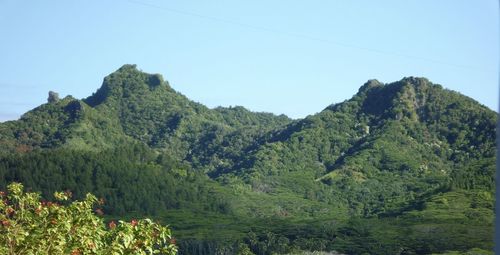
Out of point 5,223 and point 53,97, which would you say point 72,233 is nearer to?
point 5,223

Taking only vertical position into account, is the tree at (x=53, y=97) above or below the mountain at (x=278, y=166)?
above

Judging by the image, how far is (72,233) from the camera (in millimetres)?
16031

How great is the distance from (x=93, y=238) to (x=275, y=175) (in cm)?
11980

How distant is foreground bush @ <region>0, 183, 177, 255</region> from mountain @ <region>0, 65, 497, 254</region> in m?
60.6

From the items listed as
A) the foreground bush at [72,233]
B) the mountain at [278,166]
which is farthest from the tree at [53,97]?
the foreground bush at [72,233]

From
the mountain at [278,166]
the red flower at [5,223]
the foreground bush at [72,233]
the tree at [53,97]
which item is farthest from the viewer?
the tree at [53,97]

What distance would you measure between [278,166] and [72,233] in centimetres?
12413

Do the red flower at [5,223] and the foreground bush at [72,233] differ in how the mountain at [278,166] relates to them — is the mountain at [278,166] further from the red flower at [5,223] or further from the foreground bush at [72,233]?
the red flower at [5,223]

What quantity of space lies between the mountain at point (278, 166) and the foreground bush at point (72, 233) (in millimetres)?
60560

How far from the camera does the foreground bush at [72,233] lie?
51.0ft

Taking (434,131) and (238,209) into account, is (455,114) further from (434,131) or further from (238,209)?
(238,209)

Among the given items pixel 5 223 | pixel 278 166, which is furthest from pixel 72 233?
pixel 278 166

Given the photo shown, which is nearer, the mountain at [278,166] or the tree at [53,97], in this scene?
the mountain at [278,166]

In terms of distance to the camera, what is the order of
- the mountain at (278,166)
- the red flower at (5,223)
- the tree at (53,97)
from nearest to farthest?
the red flower at (5,223) → the mountain at (278,166) → the tree at (53,97)
